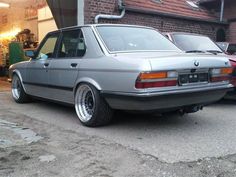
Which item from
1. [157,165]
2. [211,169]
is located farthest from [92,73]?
[211,169]

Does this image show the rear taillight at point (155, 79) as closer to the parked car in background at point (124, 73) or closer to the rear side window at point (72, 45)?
the parked car in background at point (124, 73)

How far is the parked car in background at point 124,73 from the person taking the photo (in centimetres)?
427

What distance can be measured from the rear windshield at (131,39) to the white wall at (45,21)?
7830 mm

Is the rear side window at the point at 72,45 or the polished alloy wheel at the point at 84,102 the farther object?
the rear side window at the point at 72,45

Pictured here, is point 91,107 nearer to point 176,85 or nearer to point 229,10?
point 176,85

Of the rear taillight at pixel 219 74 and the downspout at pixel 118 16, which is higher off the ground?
the downspout at pixel 118 16

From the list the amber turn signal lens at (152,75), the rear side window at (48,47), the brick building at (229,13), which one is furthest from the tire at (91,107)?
the brick building at (229,13)

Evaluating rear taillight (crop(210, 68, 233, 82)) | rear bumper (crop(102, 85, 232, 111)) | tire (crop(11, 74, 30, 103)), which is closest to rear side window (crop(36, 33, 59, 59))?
tire (crop(11, 74, 30, 103))

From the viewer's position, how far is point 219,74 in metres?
5.00

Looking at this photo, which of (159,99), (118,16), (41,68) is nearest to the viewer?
(159,99)

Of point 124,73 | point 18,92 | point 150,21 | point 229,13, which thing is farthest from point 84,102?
point 229,13

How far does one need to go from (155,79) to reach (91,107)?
138 centimetres

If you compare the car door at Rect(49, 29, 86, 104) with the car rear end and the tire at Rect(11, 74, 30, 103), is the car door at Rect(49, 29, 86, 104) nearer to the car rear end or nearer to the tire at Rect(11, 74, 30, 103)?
the car rear end

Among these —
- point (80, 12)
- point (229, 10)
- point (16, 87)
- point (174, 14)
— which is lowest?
point (16, 87)
